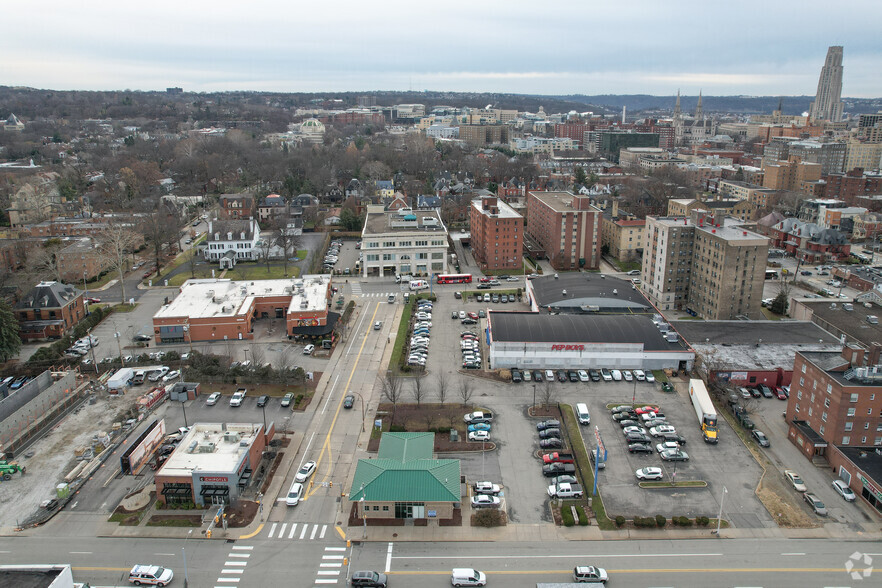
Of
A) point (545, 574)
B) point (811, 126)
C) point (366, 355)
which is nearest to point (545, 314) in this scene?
point (366, 355)

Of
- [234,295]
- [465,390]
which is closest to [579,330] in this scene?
[465,390]

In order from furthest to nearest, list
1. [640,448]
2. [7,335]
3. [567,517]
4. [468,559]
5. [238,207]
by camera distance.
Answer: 1. [238,207]
2. [7,335]
3. [640,448]
4. [567,517]
5. [468,559]

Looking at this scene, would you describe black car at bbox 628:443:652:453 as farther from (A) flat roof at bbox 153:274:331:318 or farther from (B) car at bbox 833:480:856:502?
(A) flat roof at bbox 153:274:331:318

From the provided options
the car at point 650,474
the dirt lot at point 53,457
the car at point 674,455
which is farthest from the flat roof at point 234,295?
the car at point 674,455

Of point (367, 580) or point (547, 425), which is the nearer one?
point (367, 580)

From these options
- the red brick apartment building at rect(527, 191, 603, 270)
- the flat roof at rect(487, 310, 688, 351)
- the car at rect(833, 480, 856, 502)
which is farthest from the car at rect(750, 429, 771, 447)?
the red brick apartment building at rect(527, 191, 603, 270)

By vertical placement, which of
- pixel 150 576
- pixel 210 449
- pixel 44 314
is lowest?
pixel 150 576

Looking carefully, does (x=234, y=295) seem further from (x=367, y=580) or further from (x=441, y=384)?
(x=367, y=580)

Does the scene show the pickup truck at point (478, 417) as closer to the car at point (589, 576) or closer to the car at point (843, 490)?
the car at point (589, 576)
